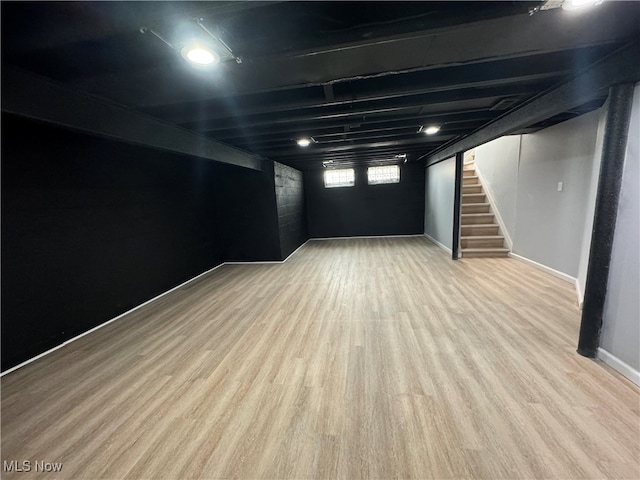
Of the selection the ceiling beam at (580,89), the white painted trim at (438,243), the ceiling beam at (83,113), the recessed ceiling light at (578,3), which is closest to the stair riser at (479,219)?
the white painted trim at (438,243)

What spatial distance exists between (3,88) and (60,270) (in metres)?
1.77

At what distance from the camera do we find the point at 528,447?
4.08 feet

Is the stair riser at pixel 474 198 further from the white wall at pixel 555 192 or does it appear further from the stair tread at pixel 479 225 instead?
the white wall at pixel 555 192

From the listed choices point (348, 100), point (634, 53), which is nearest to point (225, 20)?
point (348, 100)

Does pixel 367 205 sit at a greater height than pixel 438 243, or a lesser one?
greater

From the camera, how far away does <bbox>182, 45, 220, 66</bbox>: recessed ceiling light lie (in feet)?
4.27

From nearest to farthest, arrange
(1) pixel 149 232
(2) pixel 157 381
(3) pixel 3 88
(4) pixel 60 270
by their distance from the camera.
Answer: (3) pixel 3 88
(2) pixel 157 381
(4) pixel 60 270
(1) pixel 149 232

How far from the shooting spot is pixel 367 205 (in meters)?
7.64

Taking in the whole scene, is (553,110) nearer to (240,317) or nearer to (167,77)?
(167,77)

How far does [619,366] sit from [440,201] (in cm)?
454

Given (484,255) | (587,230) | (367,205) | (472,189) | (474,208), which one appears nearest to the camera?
(587,230)

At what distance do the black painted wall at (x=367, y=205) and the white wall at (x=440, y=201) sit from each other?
343 mm

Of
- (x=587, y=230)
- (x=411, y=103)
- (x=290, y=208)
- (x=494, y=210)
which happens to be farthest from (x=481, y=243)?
(x=290, y=208)

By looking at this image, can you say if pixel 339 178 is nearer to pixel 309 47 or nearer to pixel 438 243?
pixel 438 243
